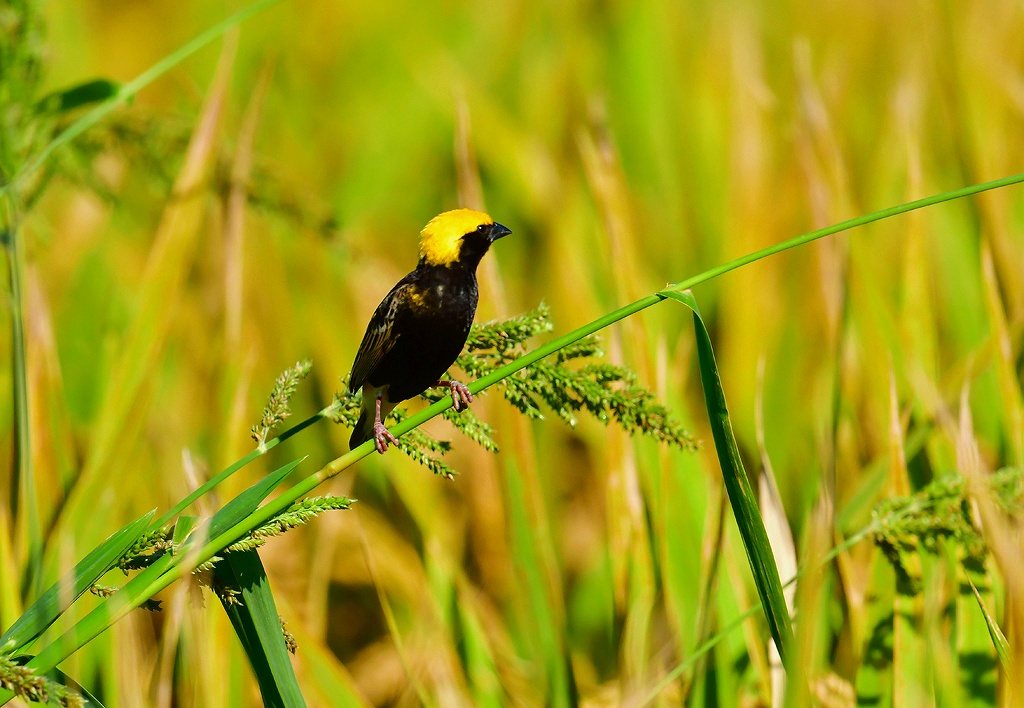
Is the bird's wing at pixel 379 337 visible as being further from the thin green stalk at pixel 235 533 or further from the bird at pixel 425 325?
the thin green stalk at pixel 235 533

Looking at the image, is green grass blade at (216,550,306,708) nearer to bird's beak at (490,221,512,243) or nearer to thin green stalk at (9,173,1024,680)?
thin green stalk at (9,173,1024,680)

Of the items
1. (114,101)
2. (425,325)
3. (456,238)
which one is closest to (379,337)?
(425,325)

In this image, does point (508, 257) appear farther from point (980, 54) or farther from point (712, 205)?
point (980, 54)

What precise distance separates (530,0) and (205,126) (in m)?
2.17

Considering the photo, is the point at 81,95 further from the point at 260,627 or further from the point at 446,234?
the point at 260,627

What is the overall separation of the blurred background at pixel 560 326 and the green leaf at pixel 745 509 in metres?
0.05

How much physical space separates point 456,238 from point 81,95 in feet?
2.04

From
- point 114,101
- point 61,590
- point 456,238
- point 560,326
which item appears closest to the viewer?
point 61,590

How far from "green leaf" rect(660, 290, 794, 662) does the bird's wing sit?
0.52 m

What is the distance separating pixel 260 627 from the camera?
977 mm

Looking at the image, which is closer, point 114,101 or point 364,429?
point 114,101

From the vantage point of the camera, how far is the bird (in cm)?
150

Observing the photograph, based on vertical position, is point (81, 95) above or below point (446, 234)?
above

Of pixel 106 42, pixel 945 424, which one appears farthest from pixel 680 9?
pixel 945 424
